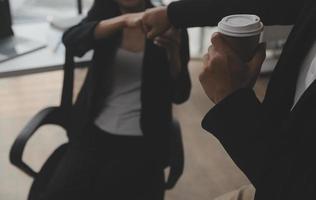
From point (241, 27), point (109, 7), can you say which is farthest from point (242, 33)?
point (109, 7)

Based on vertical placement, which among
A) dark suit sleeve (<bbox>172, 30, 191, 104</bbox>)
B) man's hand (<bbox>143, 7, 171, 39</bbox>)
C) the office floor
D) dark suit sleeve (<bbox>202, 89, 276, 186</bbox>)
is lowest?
the office floor

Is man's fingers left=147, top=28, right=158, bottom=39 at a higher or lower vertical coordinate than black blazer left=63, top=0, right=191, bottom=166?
higher

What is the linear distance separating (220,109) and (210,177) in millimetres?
1633

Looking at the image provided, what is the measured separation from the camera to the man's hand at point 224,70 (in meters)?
0.73

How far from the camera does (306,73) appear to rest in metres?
0.75

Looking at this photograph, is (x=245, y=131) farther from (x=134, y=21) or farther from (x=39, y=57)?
(x=39, y=57)

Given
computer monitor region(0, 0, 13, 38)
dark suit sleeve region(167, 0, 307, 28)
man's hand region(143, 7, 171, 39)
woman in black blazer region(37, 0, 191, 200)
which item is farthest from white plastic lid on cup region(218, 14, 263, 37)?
computer monitor region(0, 0, 13, 38)

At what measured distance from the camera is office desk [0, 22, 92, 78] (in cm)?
161

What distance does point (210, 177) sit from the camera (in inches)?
90.5

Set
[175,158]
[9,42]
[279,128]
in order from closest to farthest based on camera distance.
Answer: [279,128] < [175,158] < [9,42]

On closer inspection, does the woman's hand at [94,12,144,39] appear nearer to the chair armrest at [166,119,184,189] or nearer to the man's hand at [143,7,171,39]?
the man's hand at [143,7,171,39]

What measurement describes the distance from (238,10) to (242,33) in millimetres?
231

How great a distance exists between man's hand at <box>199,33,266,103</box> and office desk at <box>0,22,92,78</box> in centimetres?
101

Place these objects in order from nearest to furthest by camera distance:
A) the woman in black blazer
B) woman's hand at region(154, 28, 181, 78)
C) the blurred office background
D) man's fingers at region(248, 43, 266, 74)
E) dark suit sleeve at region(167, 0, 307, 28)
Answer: man's fingers at region(248, 43, 266, 74) → dark suit sleeve at region(167, 0, 307, 28) → woman's hand at region(154, 28, 181, 78) → the woman in black blazer → the blurred office background
